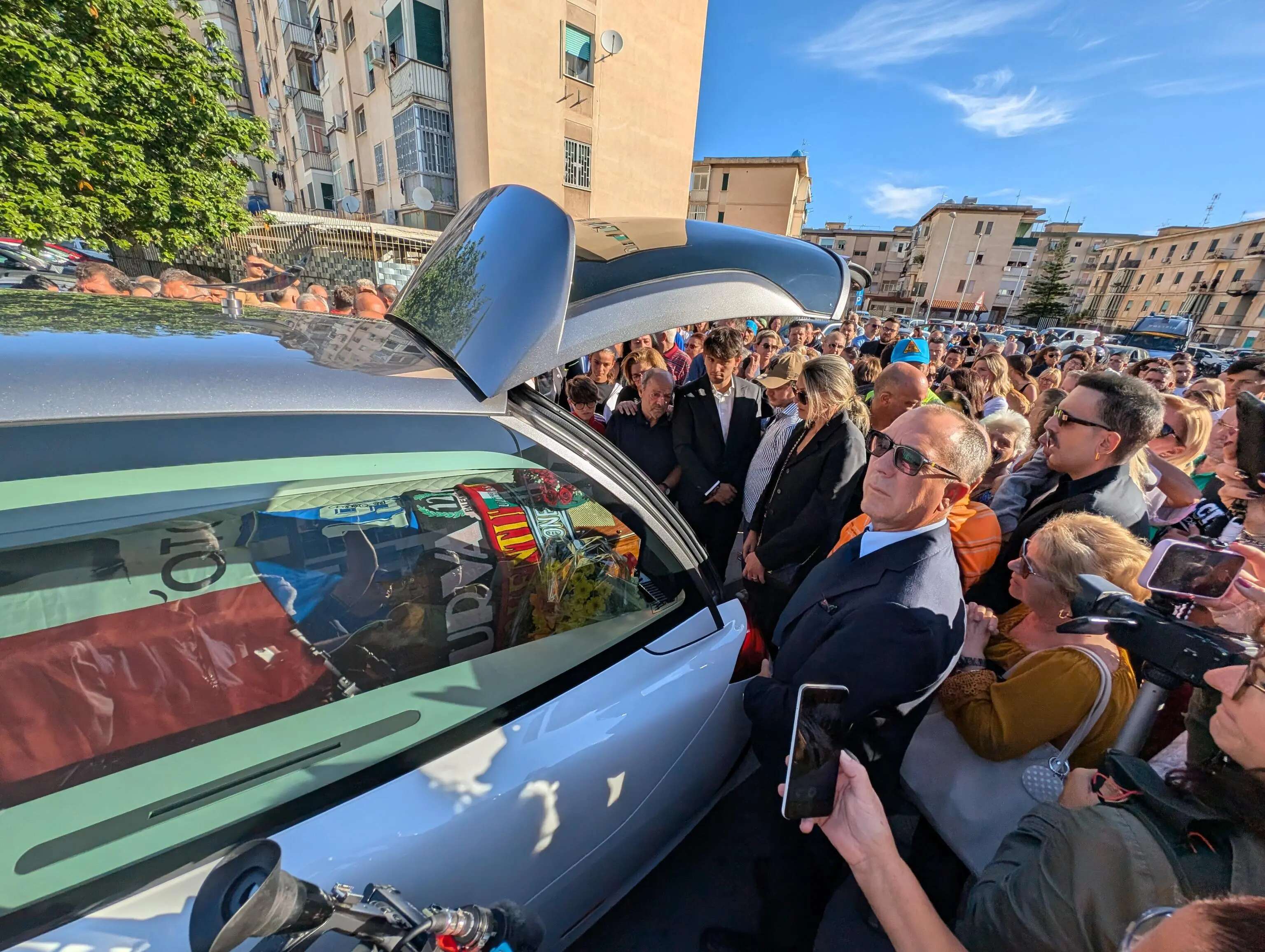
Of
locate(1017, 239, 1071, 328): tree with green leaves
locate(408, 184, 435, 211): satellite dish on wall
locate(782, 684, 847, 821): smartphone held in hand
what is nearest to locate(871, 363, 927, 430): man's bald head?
locate(782, 684, 847, 821): smartphone held in hand

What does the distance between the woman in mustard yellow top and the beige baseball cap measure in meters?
1.80

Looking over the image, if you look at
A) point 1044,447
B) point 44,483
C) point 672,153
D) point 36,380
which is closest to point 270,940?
point 44,483

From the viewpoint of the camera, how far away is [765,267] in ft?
4.43

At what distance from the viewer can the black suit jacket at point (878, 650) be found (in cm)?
136

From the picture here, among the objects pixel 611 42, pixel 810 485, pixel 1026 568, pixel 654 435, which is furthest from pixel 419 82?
pixel 1026 568

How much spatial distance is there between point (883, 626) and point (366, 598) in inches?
58.6

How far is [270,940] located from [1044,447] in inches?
126

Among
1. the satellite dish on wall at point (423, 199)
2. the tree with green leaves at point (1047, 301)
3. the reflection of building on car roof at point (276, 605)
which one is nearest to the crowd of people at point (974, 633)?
the reflection of building on car roof at point (276, 605)

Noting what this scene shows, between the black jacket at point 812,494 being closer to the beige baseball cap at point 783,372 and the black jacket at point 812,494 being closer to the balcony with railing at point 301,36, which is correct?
the beige baseball cap at point 783,372

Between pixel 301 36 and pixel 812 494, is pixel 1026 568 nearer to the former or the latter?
pixel 812 494

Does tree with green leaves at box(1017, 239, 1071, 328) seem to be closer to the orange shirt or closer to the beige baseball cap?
the beige baseball cap

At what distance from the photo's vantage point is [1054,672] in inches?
59.0

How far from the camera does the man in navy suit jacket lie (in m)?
1.37

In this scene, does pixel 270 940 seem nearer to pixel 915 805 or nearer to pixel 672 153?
pixel 915 805
